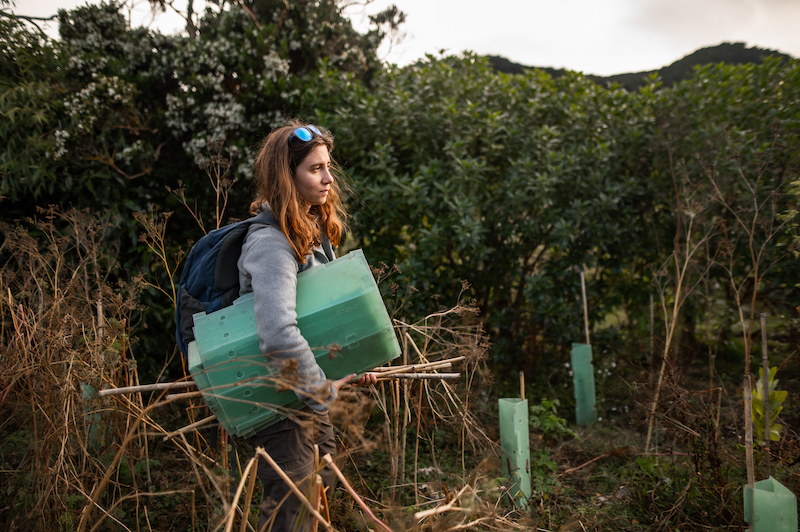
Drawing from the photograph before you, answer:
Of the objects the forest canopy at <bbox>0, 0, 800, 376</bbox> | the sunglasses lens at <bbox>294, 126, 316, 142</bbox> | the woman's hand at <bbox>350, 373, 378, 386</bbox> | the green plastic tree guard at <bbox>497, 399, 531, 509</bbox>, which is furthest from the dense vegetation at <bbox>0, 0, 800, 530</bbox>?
the sunglasses lens at <bbox>294, 126, 316, 142</bbox>

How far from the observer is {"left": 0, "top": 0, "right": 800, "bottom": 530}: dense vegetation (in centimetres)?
373

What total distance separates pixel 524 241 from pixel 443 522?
309cm

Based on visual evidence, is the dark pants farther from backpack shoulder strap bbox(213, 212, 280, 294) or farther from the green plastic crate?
backpack shoulder strap bbox(213, 212, 280, 294)

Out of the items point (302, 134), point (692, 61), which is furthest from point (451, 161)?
point (692, 61)

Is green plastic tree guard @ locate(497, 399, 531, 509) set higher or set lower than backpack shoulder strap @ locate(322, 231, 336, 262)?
lower

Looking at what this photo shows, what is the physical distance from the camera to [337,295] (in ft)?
5.34

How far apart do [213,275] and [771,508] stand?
2.27 metres

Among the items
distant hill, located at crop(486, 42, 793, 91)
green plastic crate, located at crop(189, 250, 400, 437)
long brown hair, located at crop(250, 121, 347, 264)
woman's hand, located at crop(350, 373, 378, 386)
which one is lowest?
woman's hand, located at crop(350, 373, 378, 386)

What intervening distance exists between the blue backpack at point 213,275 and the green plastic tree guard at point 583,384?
9.19 feet

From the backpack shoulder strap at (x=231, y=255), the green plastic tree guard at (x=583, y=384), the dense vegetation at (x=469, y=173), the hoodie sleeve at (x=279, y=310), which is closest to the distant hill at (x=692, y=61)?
the dense vegetation at (x=469, y=173)

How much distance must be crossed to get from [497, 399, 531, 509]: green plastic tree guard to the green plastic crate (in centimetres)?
104

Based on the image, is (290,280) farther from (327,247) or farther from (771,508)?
(771,508)

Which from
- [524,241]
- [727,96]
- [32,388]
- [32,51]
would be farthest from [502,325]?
[32,51]

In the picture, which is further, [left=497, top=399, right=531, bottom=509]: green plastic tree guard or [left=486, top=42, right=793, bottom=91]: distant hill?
[left=486, top=42, right=793, bottom=91]: distant hill
